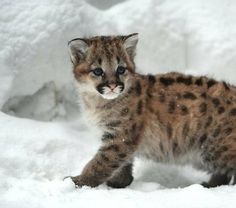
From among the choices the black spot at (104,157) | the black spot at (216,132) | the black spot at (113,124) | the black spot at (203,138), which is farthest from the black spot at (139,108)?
the black spot at (216,132)

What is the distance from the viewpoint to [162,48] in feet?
23.2

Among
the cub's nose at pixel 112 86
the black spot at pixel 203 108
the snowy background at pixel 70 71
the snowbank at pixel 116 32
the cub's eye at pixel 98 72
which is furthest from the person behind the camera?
the snowbank at pixel 116 32

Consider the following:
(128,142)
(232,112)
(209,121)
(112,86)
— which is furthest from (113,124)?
(232,112)

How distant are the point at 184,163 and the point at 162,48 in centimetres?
181

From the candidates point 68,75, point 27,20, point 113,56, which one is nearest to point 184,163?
point 113,56

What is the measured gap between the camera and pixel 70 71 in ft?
22.0

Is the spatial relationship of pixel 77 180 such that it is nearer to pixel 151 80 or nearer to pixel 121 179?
pixel 121 179

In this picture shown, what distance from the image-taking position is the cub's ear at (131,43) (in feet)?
18.7

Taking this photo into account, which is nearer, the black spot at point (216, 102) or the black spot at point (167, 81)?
the black spot at point (216, 102)

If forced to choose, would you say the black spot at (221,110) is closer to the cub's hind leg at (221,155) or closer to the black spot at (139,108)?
the cub's hind leg at (221,155)

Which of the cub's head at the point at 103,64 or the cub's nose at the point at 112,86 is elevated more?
the cub's head at the point at 103,64

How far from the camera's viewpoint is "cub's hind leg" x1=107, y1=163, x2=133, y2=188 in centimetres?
576

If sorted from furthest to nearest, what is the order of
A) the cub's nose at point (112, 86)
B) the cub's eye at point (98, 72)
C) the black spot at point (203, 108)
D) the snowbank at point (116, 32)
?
the snowbank at point (116, 32) < the black spot at point (203, 108) < the cub's eye at point (98, 72) < the cub's nose at point (112, 86)

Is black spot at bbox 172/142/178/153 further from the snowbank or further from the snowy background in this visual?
the snowbank
